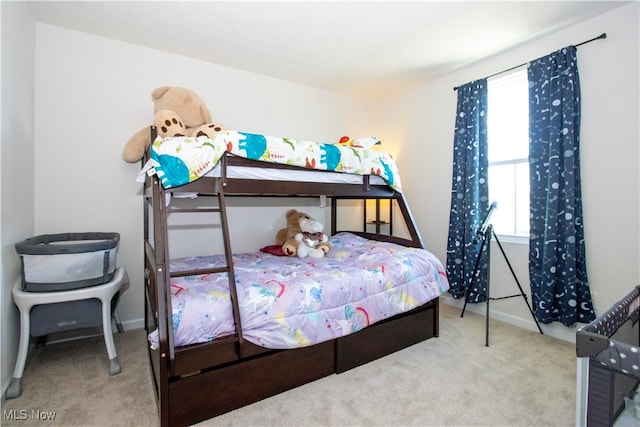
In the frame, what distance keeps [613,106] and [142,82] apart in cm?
370

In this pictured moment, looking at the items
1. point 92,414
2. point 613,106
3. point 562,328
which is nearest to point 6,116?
point 92,414

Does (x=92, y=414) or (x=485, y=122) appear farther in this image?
(x=485, y=122)

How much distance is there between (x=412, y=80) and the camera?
342cm

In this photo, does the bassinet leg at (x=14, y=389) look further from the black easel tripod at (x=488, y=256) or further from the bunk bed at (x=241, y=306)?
the black easel tripod at (x=488, y=256)

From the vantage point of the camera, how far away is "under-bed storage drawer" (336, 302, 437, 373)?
1.99 meters

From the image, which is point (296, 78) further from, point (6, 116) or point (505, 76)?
point (6, 116)

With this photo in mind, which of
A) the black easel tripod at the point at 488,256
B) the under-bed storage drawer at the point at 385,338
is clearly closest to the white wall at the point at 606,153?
the black easel tripod at the point at 488,256

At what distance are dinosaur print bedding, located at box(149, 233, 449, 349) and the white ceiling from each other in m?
1.76

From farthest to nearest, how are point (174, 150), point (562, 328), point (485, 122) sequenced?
point (485, 122)
point (562, 328)
point (174, 150)

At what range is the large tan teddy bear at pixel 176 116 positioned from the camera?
2504mm

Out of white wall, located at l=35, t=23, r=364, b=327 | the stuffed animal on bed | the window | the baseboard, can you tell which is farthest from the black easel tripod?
white wall, located at l=35, t=23, r=364, b=327

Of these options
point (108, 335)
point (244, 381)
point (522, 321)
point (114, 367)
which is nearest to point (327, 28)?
point (244, 381)

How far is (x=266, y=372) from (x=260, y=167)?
1225 millimetres

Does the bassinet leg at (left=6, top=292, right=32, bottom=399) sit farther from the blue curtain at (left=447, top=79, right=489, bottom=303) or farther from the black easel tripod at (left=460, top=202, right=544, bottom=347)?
the blue curtain at (left=447, top=79, right=489, bottom=303)
